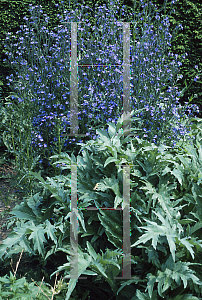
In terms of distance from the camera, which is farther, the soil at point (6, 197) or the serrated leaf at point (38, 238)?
the soil at point (6, 197)

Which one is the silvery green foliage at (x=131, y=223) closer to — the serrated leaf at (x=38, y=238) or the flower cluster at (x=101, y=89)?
the serrated leaf at (x=38, y=238)

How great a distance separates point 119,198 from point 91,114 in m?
1.17

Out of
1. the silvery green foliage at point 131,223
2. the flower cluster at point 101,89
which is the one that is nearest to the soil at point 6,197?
the flower cluster at point 101,89

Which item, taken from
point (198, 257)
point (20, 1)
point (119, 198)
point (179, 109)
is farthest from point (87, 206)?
point (20, 1)

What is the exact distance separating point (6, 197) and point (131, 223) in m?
1.37

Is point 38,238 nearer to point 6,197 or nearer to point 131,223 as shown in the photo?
point 131,223

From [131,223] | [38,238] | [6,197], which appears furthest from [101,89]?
[38,238]

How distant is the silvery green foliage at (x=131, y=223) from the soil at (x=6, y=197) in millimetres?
657

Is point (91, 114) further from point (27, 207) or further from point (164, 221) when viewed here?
point (164, 221)

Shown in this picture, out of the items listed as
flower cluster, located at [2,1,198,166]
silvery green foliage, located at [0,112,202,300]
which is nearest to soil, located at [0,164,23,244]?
flower cluster, located at [2,1,198,166]

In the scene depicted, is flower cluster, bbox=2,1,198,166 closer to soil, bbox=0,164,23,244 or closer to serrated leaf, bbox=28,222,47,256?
soil, bbox=0,164,23,244

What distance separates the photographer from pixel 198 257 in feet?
6.89

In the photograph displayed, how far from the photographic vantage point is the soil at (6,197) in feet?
9.69

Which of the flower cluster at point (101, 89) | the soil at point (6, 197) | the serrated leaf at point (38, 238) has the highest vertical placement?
the flower cluster at point (101, 89)
